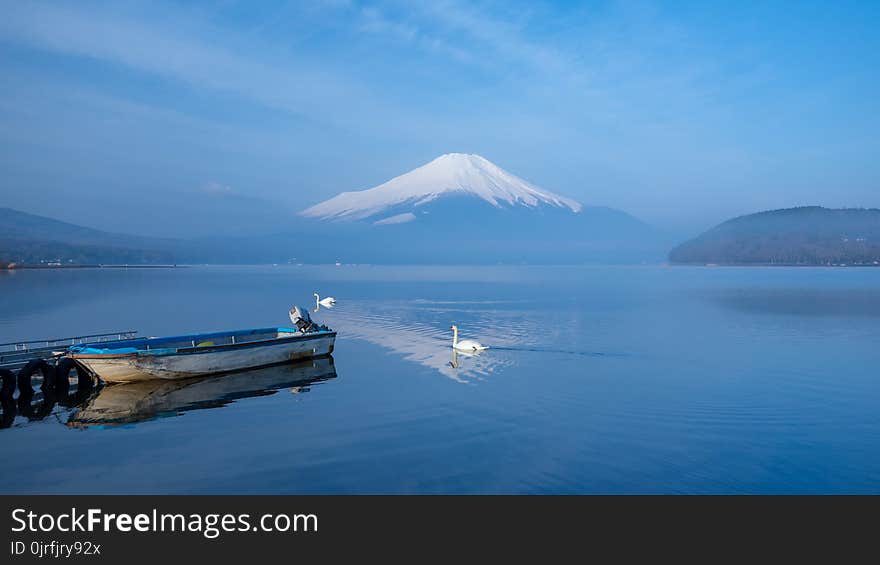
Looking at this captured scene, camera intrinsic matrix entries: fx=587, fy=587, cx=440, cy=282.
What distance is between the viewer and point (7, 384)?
799 inches

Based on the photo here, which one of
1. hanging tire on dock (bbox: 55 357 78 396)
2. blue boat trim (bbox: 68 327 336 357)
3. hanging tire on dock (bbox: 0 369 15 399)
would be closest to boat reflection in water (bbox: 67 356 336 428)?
hanging tire on dock (bbox: 55 357 78 396)

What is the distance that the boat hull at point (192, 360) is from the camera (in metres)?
22.1

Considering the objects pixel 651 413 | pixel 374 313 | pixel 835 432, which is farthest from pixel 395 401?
pixel 374 313

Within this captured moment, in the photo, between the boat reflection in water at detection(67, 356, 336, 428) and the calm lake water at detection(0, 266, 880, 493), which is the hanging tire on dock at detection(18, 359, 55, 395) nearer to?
the boat reflection in water at detection(67, 356, 336, 428)

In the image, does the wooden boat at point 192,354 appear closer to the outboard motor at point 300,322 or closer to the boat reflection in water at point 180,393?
the outboard motor at point 300,322

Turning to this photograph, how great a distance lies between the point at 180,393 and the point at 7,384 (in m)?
5.53

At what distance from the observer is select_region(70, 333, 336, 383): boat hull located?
22.1 metres

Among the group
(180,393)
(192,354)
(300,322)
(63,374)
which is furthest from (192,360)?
(300,322)

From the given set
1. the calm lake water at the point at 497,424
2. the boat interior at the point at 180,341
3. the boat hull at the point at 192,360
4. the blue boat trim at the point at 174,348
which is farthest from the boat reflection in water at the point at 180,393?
the boat interior at the point at 180,341

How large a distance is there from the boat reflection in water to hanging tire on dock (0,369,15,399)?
2453mm
